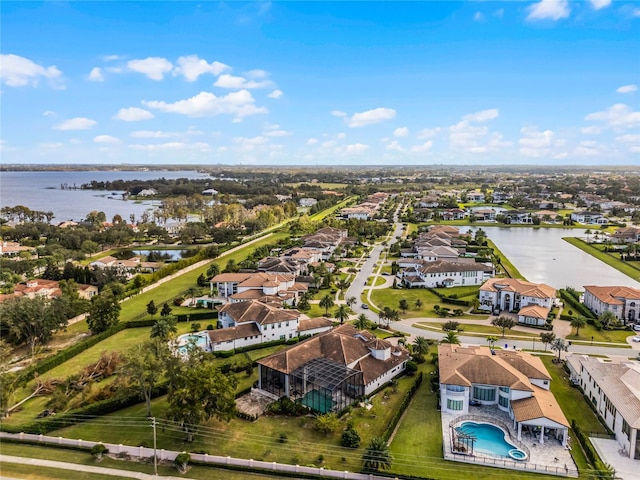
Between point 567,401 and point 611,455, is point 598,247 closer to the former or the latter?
point 567,401

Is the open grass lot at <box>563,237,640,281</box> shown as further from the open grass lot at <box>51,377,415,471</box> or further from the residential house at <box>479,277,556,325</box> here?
the open grass lot at <box>51,377,415,471</box>

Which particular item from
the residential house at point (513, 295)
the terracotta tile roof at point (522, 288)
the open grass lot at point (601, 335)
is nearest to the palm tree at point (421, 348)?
the residential house at point (513, 295)

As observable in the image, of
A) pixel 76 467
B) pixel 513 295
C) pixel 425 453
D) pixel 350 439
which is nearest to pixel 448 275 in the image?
pixel 513 295

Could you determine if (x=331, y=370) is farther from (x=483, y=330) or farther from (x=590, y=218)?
(x=590, y=218)

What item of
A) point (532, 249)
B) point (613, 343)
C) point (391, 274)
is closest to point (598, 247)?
point (532, 249)

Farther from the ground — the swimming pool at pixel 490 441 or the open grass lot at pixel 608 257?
the open grass lot at pixel 608 257

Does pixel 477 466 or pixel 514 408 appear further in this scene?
pixel 514 408

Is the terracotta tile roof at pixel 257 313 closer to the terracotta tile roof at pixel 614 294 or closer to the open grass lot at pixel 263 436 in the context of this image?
the open grass lot at pixel 263 436
